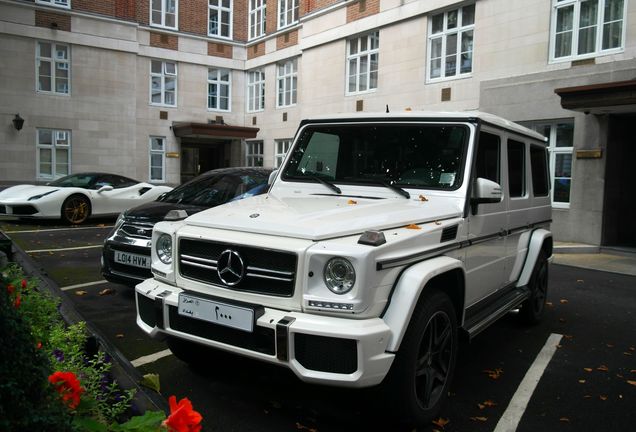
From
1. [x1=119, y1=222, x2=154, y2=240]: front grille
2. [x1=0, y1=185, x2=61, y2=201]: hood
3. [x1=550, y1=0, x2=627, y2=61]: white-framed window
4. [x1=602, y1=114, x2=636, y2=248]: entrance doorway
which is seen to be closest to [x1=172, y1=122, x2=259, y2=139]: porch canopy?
[x1=0, y1=185, x2=61, y2=201]: hood

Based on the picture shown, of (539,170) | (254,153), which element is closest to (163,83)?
(254,153)

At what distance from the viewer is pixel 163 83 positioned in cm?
2523

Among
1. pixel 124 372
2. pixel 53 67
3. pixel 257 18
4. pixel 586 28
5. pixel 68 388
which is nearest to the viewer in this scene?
pixel 68 388

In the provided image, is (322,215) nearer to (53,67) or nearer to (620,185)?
(620,185)

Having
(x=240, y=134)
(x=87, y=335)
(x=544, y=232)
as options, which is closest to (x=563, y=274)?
(x=544, y=232)

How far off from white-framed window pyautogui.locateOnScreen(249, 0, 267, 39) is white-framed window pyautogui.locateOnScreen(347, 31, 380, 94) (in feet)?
26.6

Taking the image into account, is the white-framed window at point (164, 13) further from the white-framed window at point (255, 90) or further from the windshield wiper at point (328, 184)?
Answer: the windshield wiper at point (328, 184)

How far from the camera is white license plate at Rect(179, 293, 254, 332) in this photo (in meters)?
2.97

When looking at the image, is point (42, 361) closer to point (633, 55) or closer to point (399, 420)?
point (399, 420)

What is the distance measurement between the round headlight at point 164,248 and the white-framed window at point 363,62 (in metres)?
16.1

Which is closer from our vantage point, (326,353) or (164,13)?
(326,353)

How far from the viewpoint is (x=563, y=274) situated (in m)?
9.17

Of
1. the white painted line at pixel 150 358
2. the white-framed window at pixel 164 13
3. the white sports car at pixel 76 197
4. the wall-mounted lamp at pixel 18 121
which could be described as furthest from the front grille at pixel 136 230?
the white-framed window at pixel 164 13

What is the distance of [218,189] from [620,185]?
1063cm
